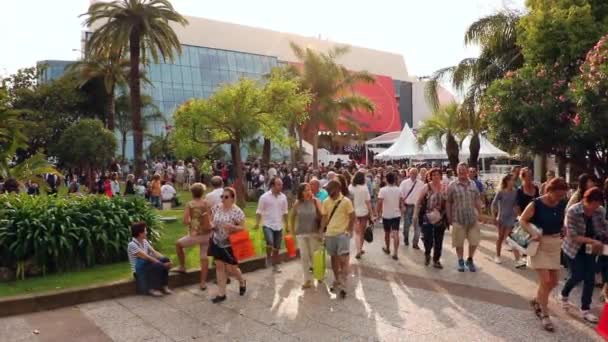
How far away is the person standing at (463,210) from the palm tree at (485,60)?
974cm

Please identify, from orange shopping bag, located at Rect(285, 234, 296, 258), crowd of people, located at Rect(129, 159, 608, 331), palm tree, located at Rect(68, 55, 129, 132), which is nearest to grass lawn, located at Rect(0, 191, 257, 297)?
crowd of people, located at Rect(129, 159, 608, 331)

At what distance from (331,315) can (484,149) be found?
2005 cm

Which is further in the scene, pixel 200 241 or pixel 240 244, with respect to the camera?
pixel 200 241

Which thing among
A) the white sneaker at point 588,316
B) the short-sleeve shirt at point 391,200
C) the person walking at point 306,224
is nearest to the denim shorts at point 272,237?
the person walking at point 306,224

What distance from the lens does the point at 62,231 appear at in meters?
7.60

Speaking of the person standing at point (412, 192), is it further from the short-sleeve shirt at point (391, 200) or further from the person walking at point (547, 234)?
the person walking at point (547, 234)

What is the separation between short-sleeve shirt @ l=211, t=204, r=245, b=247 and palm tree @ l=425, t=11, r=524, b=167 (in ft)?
40.4

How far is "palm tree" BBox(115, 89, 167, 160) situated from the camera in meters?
38.6

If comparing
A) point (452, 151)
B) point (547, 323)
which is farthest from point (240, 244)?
point (452, 151)

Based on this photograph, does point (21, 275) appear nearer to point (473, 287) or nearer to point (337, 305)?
point (337, 305)

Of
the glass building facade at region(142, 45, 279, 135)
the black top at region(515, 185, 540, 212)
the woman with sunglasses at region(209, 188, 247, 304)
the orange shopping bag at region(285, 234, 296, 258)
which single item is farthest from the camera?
the glass building facade at region(142, 45, 279, 135)

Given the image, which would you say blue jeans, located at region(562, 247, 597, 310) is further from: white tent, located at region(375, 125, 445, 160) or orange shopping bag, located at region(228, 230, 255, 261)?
white tent, located at region(375, 125, 445, 160)

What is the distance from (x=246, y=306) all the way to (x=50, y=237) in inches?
123

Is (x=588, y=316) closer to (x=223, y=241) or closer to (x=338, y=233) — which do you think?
(x=338, y=233)
